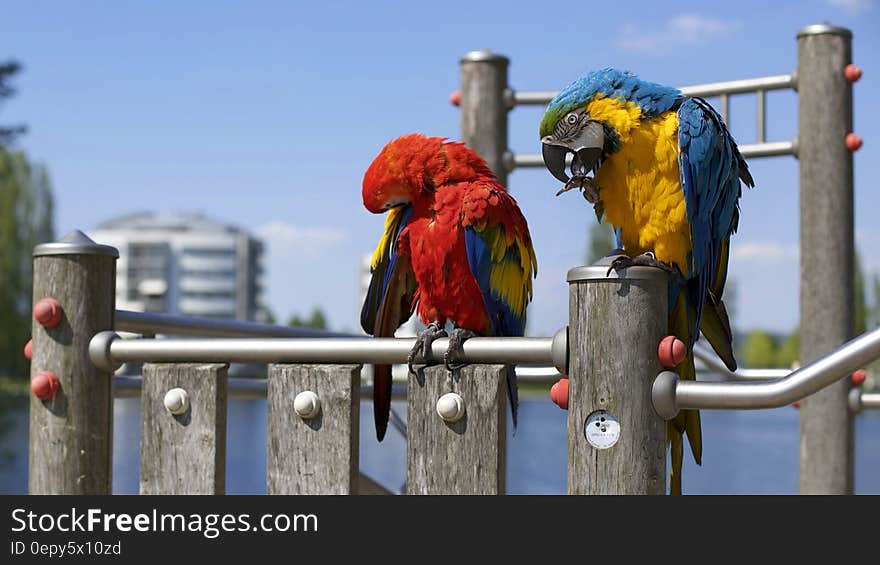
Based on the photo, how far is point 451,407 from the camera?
1784 mm

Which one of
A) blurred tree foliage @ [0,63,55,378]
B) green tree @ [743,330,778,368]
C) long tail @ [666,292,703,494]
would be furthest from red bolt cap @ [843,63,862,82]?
green tree @ [743,330,778,368]

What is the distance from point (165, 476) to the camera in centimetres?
206

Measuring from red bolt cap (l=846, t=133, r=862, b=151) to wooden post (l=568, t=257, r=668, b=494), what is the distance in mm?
2442

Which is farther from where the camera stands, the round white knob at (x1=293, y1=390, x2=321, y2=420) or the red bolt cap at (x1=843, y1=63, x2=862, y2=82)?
the red bolt cap at (x1=843, y1=63, x2=862, y2=82)

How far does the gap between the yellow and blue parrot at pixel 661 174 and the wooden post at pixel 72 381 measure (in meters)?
0.97

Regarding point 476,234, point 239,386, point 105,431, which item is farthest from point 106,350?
point 476,234

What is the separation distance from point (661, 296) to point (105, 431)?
1207mm

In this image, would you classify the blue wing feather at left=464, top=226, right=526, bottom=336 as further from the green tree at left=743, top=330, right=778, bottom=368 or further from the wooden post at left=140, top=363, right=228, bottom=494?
the green tree at left=743, top=330, right=778, bottom=368

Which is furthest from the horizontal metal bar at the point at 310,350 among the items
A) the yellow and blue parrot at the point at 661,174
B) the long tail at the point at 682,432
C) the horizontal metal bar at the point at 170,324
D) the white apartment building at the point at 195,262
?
the white apartment building at the point at 195,262

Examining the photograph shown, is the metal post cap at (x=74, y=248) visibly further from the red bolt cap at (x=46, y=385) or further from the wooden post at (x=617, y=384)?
the wooden post at (x=617, y=384)

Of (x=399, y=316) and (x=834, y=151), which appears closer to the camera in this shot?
(x=399, y=316)

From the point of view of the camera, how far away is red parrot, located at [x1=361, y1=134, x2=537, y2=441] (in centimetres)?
228
